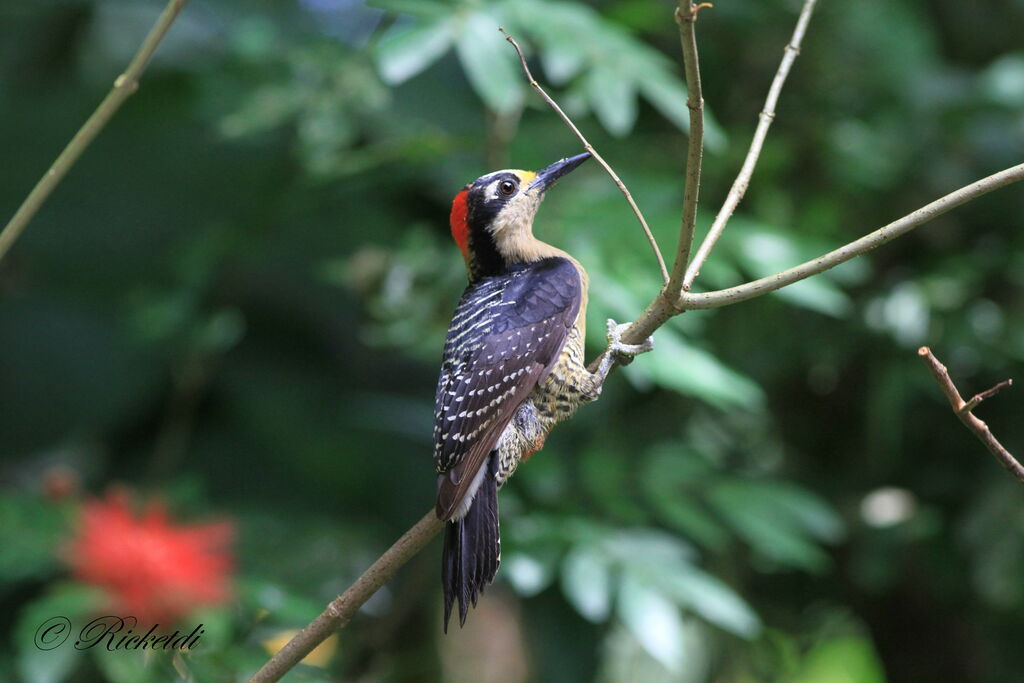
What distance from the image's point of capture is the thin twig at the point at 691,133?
3.99ft

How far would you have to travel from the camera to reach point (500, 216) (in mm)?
2277

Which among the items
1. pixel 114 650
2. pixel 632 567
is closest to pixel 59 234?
pixel 114 650

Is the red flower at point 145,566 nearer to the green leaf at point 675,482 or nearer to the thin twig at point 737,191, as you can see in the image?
the green leaf at point 675,482

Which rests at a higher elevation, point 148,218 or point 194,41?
point 194,41

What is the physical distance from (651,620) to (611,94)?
1.24 metres

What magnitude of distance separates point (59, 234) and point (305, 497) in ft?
4.23

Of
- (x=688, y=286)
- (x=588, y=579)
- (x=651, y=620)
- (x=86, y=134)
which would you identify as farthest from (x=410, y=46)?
(x=651, y=620)

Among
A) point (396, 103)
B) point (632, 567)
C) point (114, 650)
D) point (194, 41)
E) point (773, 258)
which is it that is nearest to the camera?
point (114, 650)

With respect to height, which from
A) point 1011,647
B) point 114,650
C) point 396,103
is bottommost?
point 1011,647

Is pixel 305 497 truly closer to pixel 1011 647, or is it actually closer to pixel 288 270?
pixel 288 270

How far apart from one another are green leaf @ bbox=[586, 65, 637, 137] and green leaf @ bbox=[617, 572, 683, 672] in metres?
1.08

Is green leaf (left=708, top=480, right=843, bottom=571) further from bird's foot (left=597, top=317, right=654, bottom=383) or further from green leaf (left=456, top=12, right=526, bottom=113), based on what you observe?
green leaf (left=456, top=12, right=526, bottom=113)

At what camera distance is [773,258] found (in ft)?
8.95

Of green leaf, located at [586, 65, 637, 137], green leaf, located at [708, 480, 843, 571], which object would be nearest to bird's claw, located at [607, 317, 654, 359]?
green leaf, located at [586, 65, 637, 137]
